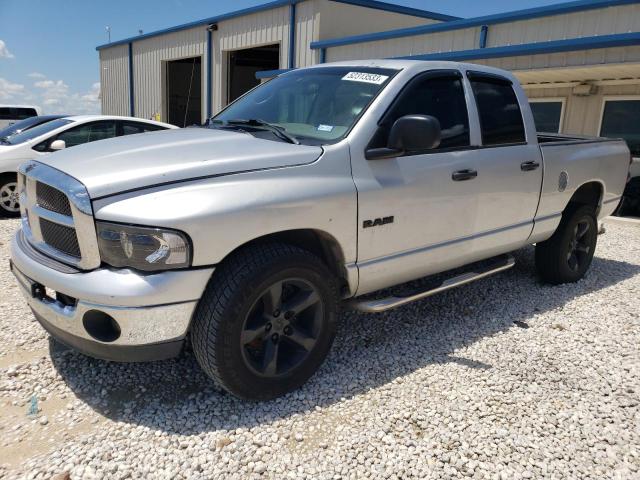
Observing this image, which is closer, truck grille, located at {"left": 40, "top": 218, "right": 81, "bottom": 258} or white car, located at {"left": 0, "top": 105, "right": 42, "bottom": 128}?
truck grille, located at {"left": 40, "top": 218, "right": 81, "bottom": 258}

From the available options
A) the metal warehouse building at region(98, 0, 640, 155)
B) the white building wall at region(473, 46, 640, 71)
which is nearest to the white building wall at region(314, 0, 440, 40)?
the metal warehouse building at region(98, 0, 640, 155)

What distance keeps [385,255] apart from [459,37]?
992 cm

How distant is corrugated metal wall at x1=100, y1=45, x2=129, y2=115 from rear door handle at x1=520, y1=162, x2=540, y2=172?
2288 cm

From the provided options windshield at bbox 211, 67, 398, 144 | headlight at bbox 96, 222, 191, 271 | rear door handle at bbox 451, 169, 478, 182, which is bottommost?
headlight at bbox 96, 222, 191, 271

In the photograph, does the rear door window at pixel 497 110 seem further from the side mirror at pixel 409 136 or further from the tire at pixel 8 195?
the tire at pixel 8 195

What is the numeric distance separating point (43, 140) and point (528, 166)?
22.6 feet

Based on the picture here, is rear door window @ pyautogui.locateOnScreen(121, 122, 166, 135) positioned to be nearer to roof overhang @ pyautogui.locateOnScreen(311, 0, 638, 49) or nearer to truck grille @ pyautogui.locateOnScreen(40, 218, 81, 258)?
truck grille @ pyautogui.locateOnScreen(40, 218, 81, 258)

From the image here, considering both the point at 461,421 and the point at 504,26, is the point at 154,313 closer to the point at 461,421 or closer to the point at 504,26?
the point at 461,421

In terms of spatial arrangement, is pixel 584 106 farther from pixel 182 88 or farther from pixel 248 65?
pixel 182 88

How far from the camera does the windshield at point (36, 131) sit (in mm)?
7918

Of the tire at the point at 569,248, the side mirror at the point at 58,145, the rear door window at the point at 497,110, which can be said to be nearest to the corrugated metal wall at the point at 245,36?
the side mirror at the point at 58,145

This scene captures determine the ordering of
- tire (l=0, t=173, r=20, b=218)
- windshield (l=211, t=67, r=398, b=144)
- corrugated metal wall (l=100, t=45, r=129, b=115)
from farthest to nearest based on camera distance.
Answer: corrugated metal wall (l=100, t=45, r=129, b=115) < tire (l=0, t=173, r=20, b=218) < windshield (l=211, t=67, r=398, b=144)

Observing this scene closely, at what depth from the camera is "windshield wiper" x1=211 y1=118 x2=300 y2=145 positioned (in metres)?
3.26

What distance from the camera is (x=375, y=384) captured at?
3.28 m
